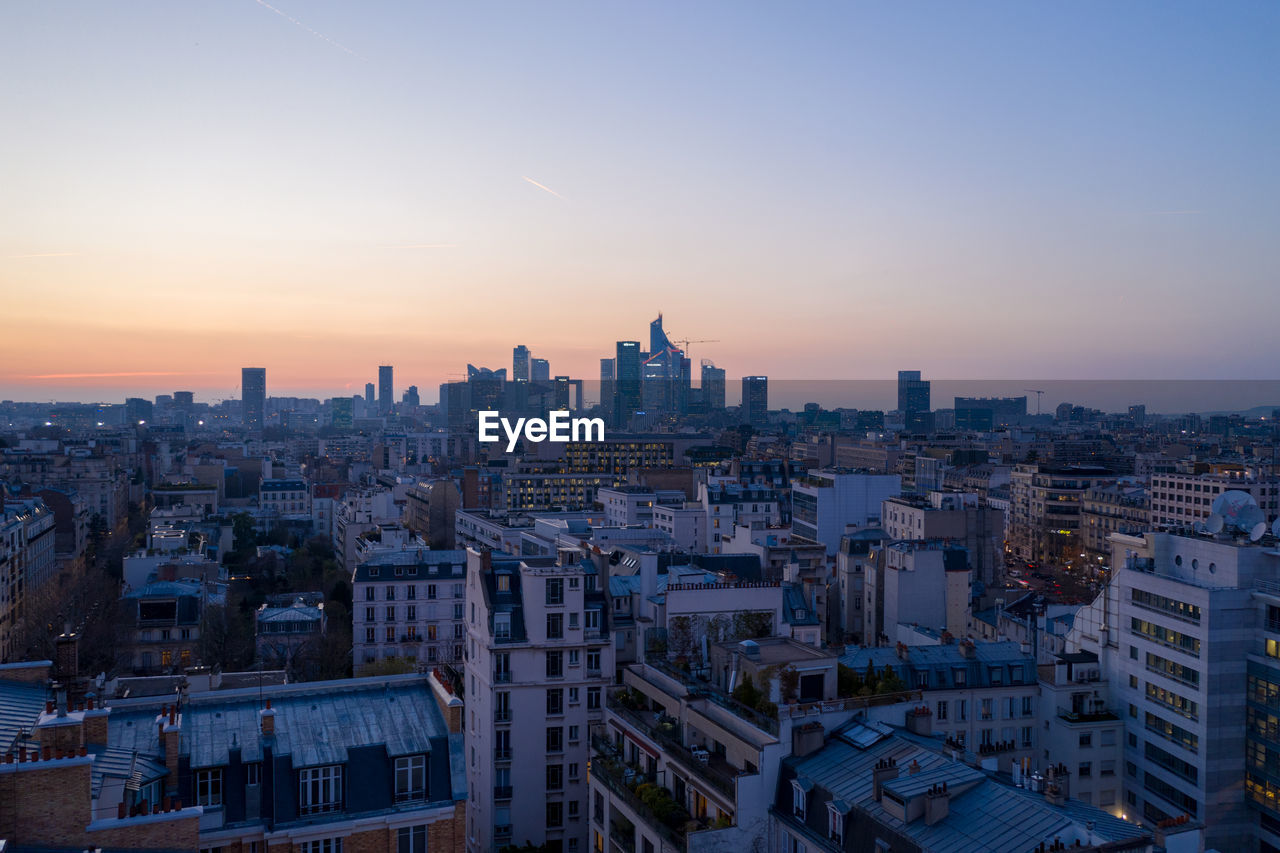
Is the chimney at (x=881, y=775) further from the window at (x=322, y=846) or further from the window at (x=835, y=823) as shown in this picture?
the window at (x=322, y=846)

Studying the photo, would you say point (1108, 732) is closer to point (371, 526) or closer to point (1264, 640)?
point (1264, 640)

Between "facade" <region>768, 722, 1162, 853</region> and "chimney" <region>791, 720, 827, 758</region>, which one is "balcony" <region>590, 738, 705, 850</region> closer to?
"facade" <region>768, 722, 1162, 853</region>

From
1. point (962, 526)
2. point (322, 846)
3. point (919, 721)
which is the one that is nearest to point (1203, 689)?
point (919, 721)

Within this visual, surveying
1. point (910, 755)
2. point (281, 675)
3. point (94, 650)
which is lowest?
point (94, 650)

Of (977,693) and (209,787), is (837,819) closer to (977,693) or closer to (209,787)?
(209,787)

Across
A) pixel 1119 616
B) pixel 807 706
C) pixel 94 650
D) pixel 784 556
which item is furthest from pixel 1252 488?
pixel 94 650

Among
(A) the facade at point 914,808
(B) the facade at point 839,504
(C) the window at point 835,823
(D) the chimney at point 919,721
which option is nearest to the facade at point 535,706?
(A) the facade at point 914,808
